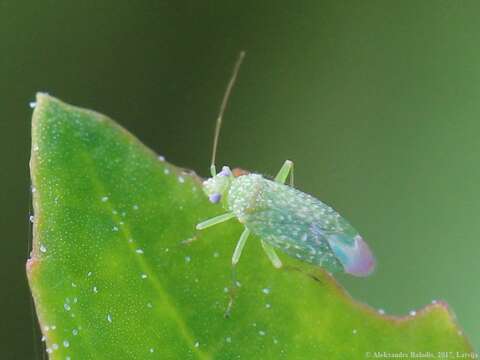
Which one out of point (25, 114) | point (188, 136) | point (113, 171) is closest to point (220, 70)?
point (188, 136)

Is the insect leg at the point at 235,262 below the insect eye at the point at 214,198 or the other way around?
below

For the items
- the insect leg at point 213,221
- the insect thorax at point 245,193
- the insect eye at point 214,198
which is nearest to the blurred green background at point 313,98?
the insect thorax at point 245,193

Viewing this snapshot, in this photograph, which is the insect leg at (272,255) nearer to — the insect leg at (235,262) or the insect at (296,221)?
the insect leg at (235,262)

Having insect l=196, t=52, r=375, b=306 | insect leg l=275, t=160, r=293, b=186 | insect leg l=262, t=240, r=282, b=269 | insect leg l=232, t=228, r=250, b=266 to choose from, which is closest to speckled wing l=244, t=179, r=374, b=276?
insect l=196, t=52, r=375, b=306

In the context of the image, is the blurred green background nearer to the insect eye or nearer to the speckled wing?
the speckled wing

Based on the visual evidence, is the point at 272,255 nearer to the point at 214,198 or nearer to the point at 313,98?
the point at 214,198

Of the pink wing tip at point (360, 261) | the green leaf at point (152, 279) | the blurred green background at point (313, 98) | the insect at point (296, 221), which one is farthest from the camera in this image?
the blurred green background at point (313, 98)
